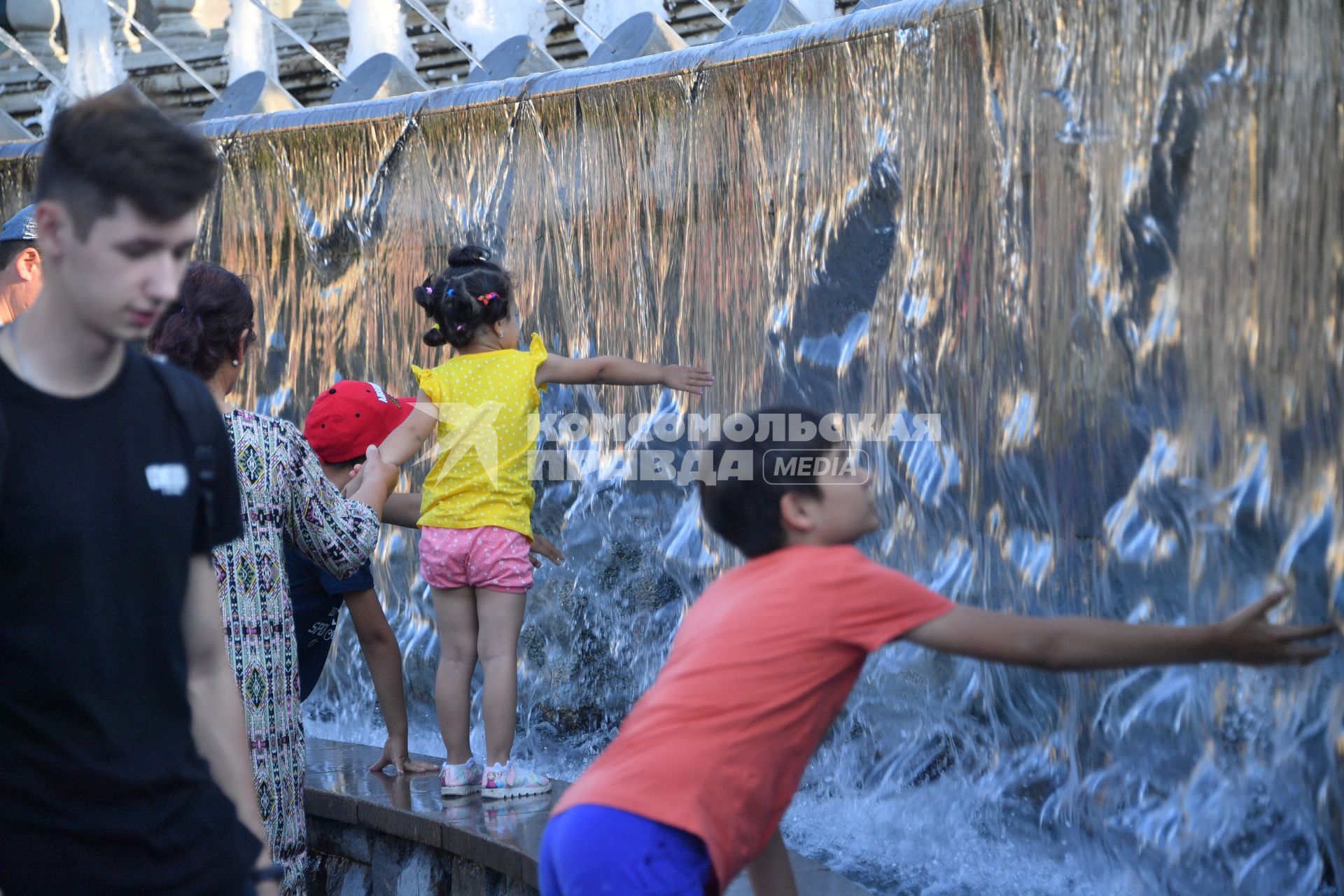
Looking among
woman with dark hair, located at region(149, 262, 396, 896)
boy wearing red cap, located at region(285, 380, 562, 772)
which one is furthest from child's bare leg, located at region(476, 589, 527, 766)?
woman with dark hair, located at region(149, 262, 396, 896)

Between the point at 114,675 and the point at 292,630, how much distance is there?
58.3 inches

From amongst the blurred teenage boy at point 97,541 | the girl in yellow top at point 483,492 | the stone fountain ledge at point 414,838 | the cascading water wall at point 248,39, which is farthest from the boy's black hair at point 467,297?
the cascading water wall at point 248,39

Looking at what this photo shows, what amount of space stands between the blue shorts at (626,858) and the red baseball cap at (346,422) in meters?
2.06

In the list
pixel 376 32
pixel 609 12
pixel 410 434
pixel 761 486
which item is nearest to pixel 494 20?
pixel 376 32

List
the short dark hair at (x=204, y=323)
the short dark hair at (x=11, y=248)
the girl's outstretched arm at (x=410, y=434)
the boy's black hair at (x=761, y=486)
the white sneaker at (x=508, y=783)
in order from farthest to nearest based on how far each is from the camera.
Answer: the white sneaker at (x=508, y=783) < the girl's outstretched arm at (x=410, y=434) < the short dark hair at (x=11, y=248) < the short dark hair at (x=204, y=323) < the boy's black hair at (x=761, y=486)

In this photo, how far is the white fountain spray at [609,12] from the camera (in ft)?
25.1

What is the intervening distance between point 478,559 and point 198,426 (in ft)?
7.53

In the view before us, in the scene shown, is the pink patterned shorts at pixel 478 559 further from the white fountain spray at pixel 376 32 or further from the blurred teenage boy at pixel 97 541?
the white fountain spray at pixel 376 32

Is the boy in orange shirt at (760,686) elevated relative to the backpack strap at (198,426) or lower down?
lower down

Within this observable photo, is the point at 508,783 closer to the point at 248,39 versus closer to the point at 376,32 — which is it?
the point at 376,32

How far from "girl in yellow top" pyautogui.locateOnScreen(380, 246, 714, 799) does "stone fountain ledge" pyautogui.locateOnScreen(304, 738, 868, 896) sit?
14 centimetres

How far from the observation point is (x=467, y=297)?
4.13 meters

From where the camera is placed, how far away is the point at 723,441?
222 cm

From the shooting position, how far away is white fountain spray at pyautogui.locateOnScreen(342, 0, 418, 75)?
29.1 ft
